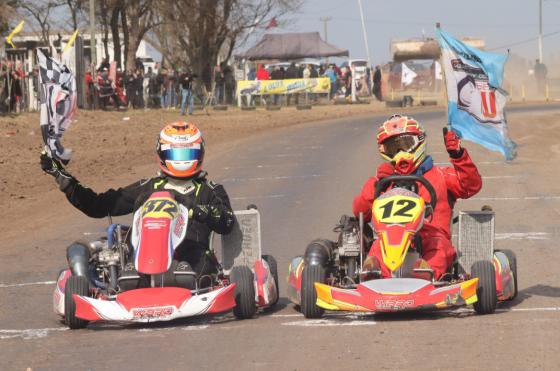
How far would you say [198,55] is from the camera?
52.2 m

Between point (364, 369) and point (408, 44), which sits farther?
point (408, 44)

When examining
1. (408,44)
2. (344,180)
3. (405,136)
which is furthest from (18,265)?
(408,44)

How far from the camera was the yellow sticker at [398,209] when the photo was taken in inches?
335

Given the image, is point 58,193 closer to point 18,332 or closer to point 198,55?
point 18,332

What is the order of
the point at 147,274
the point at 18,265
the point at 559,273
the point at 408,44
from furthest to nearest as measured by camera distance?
the point at 408,44, the point at 18,265, the point at 559,273, the point at 147,274

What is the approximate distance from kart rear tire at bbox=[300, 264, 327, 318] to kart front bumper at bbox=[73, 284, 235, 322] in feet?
1.74

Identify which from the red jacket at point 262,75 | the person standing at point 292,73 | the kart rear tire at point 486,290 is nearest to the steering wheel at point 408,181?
the kart rear tire at point 486,290

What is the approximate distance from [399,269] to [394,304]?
0.44 metres

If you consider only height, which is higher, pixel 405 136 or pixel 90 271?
pixel 405 136

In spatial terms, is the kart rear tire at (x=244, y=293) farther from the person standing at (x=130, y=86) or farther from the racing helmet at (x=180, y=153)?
the person standing at (x=130, y=86)

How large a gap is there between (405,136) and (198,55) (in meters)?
43.4

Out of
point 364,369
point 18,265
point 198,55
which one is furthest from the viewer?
point 198,55

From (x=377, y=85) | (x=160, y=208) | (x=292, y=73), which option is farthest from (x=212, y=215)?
(x=377, y=85)

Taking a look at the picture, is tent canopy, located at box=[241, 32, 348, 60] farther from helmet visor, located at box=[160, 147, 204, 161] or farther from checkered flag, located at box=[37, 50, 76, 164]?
helmet visor, located at box=[160, 147, 204, 161]
